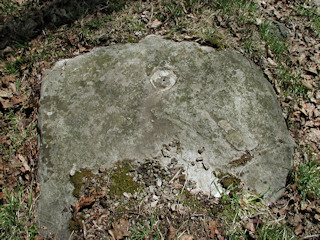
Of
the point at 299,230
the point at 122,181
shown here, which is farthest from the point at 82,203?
the point at 299,230

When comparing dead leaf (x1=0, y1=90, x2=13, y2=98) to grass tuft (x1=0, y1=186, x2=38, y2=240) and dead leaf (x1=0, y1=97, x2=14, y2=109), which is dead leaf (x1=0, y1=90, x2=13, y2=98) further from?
grass tuft (x1=0, y1=186, x2=38, y2=240)

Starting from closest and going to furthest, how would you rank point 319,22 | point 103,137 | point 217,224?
point 217,224 < point 103,137 < point 319,22

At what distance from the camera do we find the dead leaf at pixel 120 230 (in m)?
2.31

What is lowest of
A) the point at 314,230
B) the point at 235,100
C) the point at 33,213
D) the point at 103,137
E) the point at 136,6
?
the point at 33,213

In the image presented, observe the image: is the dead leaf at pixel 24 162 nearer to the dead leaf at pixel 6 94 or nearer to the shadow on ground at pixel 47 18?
the dead leaf at pixel 6 94

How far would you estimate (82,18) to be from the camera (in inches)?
159

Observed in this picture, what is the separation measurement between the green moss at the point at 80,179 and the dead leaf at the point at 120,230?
1.55ft

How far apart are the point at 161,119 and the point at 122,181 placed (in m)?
0.75

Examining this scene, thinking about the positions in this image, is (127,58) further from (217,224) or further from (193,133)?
(217,224)

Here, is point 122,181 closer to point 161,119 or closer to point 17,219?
point 161,119

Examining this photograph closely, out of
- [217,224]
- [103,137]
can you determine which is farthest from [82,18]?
[217,224]

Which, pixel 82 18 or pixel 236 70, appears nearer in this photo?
pixel 236 70

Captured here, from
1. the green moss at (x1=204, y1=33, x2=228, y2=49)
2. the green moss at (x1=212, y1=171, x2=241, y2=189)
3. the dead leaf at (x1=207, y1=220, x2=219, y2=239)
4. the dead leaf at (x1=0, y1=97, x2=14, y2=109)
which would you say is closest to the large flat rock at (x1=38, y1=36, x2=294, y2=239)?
the green moss at (x1=212, y1=171, x2=241, y2=189)

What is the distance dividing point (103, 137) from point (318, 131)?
2623mm
